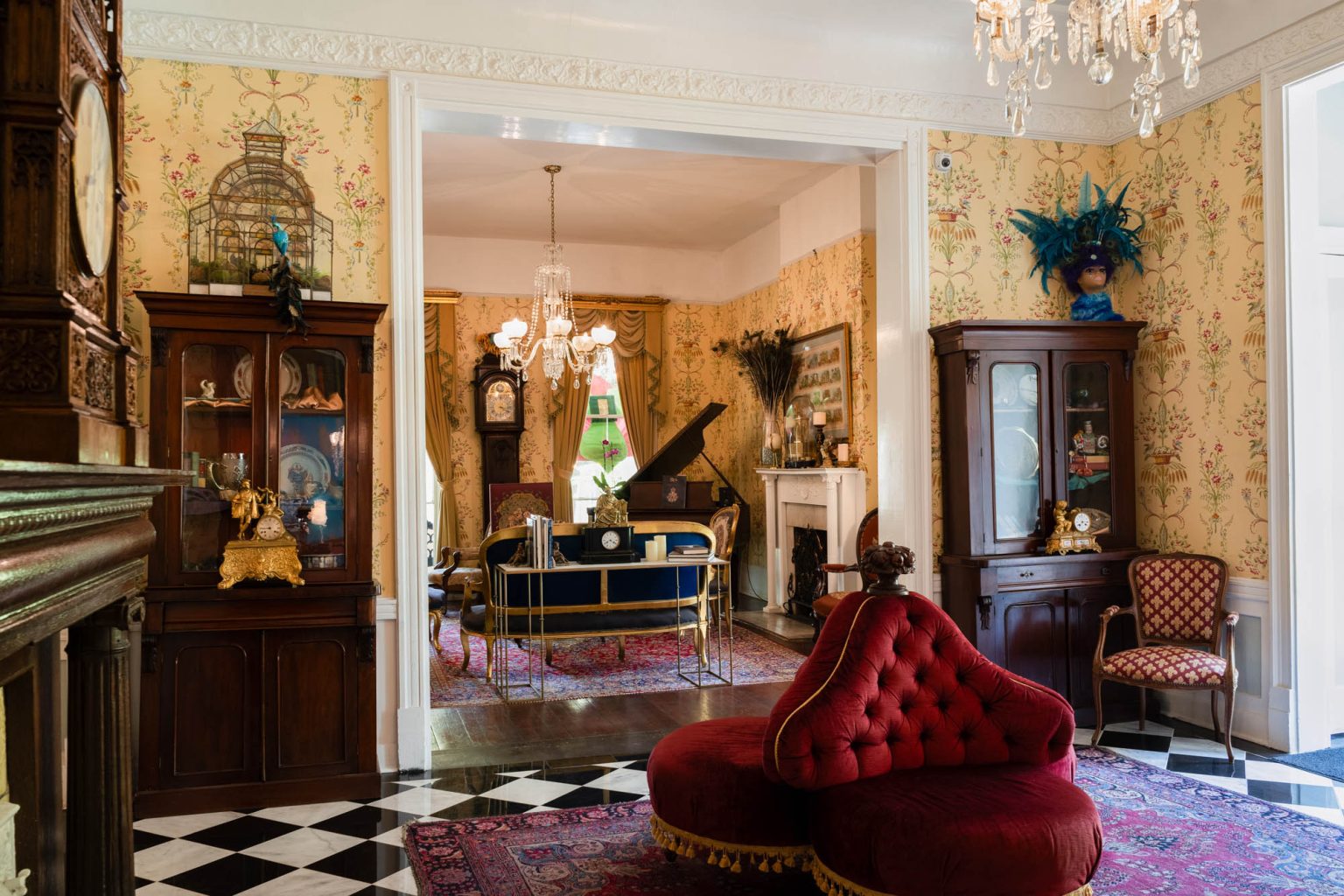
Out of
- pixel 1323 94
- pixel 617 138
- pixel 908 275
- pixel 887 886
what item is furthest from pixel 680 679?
pixel 1323 94

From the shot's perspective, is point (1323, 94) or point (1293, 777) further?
point (1323, 94)

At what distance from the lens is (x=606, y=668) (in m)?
7.22

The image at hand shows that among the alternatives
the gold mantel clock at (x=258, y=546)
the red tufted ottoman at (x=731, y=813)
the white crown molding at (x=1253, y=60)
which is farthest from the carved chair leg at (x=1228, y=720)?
the gold mantel clock at (x=258, y=546)

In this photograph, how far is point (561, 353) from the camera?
904cm

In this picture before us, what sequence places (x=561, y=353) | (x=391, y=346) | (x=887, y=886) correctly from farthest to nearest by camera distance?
(x=561, y=353)
(x=391, y=346)
(x=887, y=886)

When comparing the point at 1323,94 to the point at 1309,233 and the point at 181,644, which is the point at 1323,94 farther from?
the point at 181,644

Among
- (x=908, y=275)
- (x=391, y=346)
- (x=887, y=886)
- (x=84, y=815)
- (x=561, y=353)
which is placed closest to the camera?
(x=84, y=815)

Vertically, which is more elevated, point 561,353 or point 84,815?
point 561,353

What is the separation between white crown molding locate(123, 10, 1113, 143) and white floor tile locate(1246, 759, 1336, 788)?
144 inches

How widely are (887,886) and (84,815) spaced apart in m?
2.15

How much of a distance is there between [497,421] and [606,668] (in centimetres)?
433

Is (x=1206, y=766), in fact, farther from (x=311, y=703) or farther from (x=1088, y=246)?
(x=311, y=703)

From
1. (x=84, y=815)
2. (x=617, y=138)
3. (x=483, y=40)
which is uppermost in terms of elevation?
(x=483, y=40)

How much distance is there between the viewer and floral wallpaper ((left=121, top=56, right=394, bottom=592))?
15.0 ft
